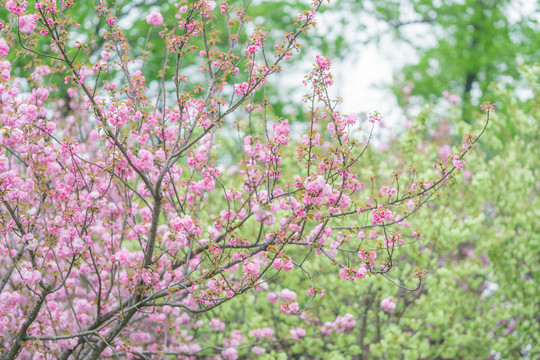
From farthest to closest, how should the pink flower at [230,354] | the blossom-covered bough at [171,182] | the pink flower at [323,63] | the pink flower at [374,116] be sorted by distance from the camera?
the pink flower at [230,354]
the pink flower at [374,116]
the pink flower at [323,63]
the blossom-covered bough at [171,182]

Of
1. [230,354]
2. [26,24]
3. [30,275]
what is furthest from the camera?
[230,354]

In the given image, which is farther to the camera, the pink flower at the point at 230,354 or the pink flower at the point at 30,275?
the pink flower at the point at 230,354


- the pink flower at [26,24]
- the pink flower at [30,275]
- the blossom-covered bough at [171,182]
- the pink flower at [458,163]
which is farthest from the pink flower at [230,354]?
the pink flower at [26,24]

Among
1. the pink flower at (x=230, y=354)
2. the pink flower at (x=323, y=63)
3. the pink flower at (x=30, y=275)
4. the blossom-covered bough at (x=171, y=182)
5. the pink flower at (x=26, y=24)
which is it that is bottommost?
the pink flower at (x=30, y=275)

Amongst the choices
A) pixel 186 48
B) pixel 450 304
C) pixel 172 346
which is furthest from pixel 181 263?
pixel 450 304

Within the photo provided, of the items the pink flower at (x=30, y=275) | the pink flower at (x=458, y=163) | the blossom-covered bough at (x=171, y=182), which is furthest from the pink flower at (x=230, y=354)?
the pink flower at (x=458, y=163)

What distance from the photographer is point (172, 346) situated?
6.05 m

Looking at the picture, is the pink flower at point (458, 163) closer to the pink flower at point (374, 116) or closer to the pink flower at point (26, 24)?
the pink flower at point (374, 116)

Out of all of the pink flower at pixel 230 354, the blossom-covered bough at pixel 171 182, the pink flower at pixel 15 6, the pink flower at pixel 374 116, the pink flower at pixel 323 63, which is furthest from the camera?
the pink flower at pixel 230 354

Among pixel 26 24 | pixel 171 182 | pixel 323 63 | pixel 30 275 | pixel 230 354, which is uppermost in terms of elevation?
pixel 26 24

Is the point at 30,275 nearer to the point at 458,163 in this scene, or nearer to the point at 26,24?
the point at 26,24

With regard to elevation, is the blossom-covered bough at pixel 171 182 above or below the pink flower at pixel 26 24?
below

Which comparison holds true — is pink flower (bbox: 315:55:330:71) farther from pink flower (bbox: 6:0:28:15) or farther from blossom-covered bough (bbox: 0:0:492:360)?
pink flower (bbox: 6:0:28:15)

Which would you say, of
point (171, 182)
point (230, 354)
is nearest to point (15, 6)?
point (171, 182)
